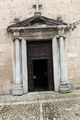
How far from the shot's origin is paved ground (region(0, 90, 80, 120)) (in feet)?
10.5

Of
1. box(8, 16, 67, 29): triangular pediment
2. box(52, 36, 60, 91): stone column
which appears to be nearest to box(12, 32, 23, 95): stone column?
box(8, 16, 67, 29): triangular pediment

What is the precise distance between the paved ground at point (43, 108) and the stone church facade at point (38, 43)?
33.0 inches

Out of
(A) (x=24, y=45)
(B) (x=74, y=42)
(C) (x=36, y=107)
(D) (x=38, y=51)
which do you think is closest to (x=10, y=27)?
(A) (x=24, y=45)

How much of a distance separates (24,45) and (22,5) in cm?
190

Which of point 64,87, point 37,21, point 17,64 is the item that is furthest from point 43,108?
point 37,21

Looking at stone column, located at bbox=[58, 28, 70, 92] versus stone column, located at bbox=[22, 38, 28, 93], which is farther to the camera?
stone column, located at bbox=[22, 38, 28, 93]

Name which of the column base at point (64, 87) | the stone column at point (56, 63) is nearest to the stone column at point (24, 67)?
the stone column at point (56, 63)

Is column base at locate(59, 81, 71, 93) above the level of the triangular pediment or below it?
below

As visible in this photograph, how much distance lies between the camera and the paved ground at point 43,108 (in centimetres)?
320

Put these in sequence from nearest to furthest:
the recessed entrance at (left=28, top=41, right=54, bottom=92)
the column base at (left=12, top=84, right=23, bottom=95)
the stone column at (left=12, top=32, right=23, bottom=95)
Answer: the column base at (left=12, top=84, right=23, bottom=95) < the stone column at (left=12, top=32, right=23, bottom=95) < the recessed entrance at (left=28, top=41, right=54, bottom=92)

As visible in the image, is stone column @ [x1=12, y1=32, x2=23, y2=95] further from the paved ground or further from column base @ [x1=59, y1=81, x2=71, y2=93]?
column base @ [x1=59, y1=81, x2=71, y2=93]

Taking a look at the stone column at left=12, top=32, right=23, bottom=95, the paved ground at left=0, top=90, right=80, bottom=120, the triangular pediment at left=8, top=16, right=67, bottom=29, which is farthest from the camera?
the triangular pediment at left=8, top=16, right=67, bottom=29

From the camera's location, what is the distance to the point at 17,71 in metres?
5.21

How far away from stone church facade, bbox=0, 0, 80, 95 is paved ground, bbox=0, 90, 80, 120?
0.84 meters
